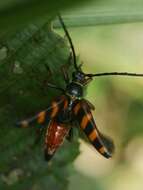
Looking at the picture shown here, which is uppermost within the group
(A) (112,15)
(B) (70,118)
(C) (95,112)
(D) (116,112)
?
(A) (112,15)

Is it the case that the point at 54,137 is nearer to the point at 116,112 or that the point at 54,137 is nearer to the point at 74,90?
the point at 74,90

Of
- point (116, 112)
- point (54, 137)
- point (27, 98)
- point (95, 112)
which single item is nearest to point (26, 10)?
point (27, 98)

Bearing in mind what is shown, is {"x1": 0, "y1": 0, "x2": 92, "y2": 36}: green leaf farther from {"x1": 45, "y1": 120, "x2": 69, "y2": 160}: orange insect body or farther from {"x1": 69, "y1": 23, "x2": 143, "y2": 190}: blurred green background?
{"x1": 69, "y1": 23, "x2": 143, "y2": 190}: blurred green background

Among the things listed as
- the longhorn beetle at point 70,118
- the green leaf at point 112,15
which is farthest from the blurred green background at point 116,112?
the green leaf at point 112,15

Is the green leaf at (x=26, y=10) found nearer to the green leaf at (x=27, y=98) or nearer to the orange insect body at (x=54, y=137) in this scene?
the green leaf at (x=27, y=98)

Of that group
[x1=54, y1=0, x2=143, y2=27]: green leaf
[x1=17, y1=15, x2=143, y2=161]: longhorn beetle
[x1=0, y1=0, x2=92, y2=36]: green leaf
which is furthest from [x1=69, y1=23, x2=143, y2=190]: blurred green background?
[x1=0, y1=0, x2=92, y2=36]: green leaf

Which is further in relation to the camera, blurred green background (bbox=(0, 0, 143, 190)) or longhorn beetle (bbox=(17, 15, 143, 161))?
longhorn beetle (bbox=(17, 15, 143, 161))

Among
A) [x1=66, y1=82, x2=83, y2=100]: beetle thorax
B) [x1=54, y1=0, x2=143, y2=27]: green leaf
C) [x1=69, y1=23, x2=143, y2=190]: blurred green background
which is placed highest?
[x1=54, y1=0, x2=143, y2=27]: green leaf
